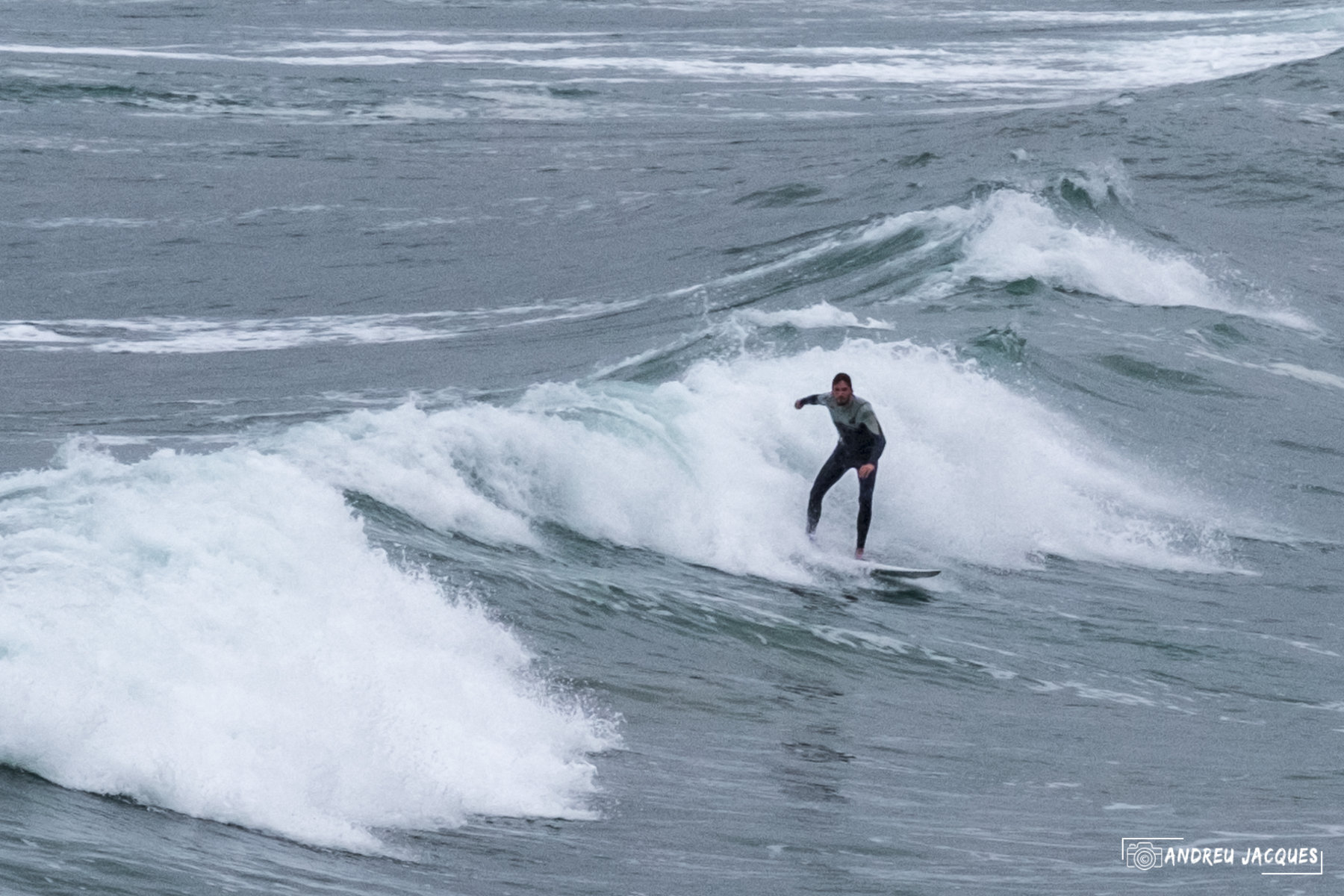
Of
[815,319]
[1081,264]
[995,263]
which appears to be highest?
[1081,264]

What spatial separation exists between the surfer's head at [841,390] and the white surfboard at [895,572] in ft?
3.78

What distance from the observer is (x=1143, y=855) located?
8.51m

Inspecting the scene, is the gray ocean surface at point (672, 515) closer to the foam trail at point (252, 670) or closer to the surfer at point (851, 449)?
the foam trail at point (252, 670)

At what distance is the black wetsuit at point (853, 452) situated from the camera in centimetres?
1347

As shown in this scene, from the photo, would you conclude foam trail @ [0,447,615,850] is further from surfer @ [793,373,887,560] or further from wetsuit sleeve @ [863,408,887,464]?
wetsuit sleeve @ [863,408,887,464]

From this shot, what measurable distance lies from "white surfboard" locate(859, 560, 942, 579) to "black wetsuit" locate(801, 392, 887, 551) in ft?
0.50

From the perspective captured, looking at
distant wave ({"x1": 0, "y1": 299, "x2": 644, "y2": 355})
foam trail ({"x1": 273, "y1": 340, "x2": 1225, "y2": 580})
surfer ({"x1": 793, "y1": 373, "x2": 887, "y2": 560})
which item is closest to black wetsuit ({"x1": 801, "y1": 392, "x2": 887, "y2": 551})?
surfer ({"x1": 793, "y1": 373, "x2": 887, "y2": 560})

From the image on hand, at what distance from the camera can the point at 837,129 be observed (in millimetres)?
37594

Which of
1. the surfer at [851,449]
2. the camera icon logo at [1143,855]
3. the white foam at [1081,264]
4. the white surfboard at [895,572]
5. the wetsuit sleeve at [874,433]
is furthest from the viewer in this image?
the white foam at [1081,264]

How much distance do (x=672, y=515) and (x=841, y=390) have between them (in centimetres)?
148

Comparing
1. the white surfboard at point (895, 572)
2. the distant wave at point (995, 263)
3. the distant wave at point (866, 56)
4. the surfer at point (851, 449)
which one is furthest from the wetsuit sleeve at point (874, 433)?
the distant wave at point (866, 56)

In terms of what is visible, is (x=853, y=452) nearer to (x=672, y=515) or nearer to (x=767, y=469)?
(x=767, y=469)

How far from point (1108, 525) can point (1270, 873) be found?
7008 millimetres

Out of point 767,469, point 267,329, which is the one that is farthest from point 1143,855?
point 267,329
